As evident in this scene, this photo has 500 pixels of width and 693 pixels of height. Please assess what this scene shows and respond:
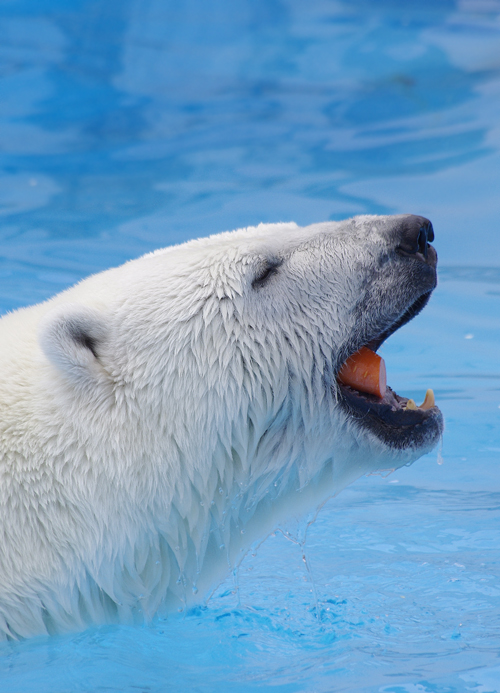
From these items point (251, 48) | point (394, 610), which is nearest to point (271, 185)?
point (251, 48)

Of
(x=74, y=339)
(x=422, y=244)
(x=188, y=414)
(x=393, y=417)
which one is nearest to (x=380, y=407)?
(x=393, y=417)

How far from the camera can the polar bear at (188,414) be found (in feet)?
8.42

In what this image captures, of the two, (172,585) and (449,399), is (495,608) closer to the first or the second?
(172,585)

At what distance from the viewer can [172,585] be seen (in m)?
2.82

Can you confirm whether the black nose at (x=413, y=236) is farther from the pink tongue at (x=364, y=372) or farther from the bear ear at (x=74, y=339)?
the bear ear at (x=74, y=339)

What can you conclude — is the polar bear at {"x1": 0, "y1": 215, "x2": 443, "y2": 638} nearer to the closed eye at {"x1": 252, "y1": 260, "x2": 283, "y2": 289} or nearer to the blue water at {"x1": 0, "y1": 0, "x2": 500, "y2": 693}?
the closed eye at {"x1": 252, "y1": 260, "x2": 283, "y2": 289}

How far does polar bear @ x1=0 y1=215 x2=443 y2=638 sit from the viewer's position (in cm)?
257

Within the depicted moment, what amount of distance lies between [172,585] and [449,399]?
10.0ft

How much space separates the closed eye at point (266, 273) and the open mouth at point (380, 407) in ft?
1.27

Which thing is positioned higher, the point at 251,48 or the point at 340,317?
the point at 251,48

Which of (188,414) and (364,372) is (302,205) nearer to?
(364,372)

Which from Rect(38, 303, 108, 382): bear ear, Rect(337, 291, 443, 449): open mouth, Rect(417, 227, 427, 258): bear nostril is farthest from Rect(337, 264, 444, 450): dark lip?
Rect(38, 303, 108, 382): bear ear

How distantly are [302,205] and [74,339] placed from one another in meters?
6.32

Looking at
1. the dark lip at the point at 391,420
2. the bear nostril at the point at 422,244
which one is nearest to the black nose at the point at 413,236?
the bear nostril at the point at 422,244
